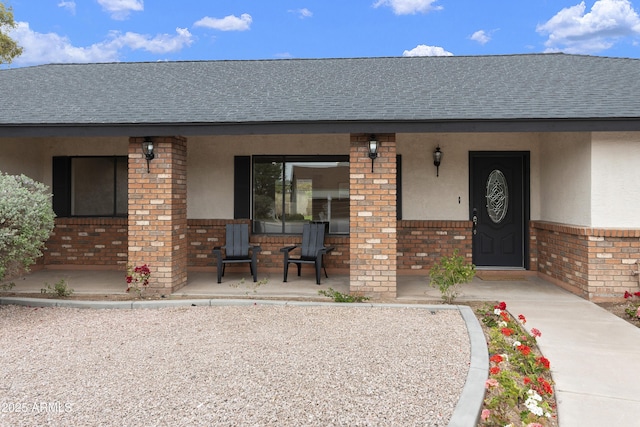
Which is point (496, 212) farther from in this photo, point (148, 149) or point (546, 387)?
point (148, 149)

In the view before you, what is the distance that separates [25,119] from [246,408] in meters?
5.93

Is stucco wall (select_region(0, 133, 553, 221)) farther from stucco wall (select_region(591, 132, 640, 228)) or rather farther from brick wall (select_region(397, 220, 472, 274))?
stucco wall (select_region(591, 132, 640, 228))

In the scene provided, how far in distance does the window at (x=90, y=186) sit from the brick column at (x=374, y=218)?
508 cm

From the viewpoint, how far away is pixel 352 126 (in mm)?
6000

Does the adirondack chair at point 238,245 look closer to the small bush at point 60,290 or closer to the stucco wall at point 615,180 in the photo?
the small bush at point 60,290

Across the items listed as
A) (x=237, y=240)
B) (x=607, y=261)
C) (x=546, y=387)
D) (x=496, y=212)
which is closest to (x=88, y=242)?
(x=237, y=240)

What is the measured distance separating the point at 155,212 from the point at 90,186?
3262mm

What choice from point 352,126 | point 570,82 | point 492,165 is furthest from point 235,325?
point 570,82

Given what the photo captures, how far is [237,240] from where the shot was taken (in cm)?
762

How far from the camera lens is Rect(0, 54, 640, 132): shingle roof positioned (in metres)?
6.19

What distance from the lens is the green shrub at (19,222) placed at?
5.25 m

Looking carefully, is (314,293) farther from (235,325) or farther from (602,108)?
(602,108)

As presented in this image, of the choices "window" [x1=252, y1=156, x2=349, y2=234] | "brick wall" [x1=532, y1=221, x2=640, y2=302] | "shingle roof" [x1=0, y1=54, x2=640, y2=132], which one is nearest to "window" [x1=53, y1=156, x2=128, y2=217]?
"shingle roof" [x1=0, y1=54, x2=640, y2=132]

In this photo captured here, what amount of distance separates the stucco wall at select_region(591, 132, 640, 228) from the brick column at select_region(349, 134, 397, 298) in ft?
9.12
